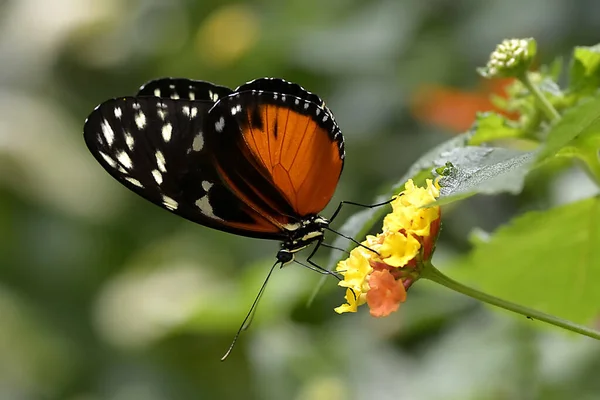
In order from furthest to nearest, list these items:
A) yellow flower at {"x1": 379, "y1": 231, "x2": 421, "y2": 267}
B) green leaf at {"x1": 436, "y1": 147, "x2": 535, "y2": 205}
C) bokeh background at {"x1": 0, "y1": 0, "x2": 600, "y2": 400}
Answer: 1. bokeh background at {"x1": 0, "y1": 0, "x2": 600, "y2": 400}
2. yellow flower at {"x1": 379, "y1": 231, "x2": 421, "y2": 267}
3. green leaf at {"x1": 436, "y1": 147, "x2": 535, "y2": 205}

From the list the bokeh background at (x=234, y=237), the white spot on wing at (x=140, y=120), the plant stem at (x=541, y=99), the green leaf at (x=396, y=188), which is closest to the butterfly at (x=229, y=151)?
the white spot on wing at (x=140, y=120)

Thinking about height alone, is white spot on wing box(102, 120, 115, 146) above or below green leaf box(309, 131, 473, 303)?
below

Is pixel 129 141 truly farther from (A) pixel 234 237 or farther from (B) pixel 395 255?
(A) pixel 234 237

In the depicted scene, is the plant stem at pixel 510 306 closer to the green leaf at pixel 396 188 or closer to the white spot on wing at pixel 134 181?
the green leaf at pixel 396 188

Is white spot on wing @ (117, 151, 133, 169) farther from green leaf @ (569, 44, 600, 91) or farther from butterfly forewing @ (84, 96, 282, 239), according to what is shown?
green leaf @ (569, 44, 600, 91)

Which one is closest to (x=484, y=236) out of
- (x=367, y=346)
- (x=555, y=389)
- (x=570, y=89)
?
(x=570, y=89)

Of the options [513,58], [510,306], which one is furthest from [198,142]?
[510,306]

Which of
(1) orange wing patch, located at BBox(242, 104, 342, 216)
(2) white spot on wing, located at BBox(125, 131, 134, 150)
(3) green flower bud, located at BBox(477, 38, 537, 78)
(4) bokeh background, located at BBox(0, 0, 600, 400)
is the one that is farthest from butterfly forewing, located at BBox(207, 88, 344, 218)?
(4) bokeh background, located at BBox(0, 0, 600, 400)
